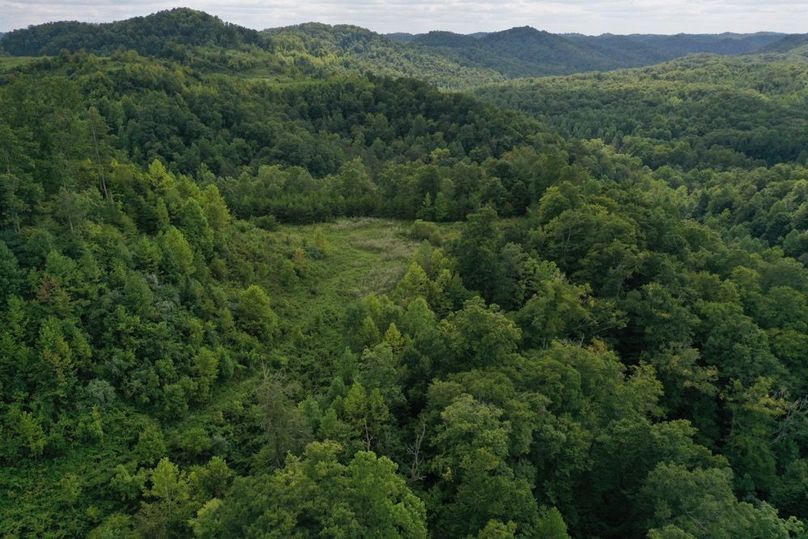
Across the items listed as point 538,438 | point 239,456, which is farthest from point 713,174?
point 239,456

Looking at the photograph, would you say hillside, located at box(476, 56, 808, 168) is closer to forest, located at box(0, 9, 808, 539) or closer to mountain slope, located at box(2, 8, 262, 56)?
forest, located at box(0, 9, 808, 539)

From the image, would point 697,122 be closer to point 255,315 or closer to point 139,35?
point 255,315

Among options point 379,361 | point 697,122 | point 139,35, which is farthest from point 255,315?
point 139,35

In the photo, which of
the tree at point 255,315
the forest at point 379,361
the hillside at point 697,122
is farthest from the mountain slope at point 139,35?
the tree at point 255,315

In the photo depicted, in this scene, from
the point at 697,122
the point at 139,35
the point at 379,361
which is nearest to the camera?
the point at 379,361

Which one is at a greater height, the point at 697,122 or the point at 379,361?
the point at 379,361

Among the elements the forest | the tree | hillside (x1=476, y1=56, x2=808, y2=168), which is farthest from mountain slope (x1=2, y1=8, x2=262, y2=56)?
the tree

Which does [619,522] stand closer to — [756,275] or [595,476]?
[595,476]

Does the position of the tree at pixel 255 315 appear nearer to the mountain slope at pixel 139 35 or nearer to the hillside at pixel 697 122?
the hillside at pixel 697 122

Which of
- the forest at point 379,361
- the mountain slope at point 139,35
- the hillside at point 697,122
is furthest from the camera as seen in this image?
the mountain slope at point 139,35
